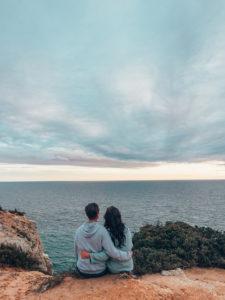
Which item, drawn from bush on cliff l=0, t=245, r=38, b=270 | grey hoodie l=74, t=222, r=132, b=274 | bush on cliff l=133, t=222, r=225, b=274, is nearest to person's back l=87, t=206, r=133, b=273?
grey hoodie l=74, t=222, r=132, b=274

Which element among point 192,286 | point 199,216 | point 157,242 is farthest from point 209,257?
point 199,216

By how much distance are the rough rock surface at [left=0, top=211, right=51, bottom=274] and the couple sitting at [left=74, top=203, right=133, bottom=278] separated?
6464 mm

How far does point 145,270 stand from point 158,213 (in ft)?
266

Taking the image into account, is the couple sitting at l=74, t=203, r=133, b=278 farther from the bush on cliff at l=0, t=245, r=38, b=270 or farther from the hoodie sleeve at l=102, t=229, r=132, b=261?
the bush on cliff at l=0, t=245, r=38, b=270

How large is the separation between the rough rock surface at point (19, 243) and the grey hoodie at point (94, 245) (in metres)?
6.39

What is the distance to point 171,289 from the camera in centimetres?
1141

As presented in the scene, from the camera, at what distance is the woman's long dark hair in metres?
10.6

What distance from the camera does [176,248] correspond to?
17641 millimetres

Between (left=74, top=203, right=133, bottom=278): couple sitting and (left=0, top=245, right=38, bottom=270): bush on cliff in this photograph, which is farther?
(left=0, top=245, right=38, bottom=270): bush on cliff

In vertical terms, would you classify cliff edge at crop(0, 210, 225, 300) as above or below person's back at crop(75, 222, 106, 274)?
below

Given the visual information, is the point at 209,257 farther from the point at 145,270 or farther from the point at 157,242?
the point at 145,270

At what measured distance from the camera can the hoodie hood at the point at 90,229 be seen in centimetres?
1064

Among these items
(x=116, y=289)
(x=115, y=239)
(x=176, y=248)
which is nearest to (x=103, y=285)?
(x=116, y=289)

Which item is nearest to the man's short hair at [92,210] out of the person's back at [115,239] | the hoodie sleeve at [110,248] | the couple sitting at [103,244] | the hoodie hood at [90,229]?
the couple sitting at [103,244]
